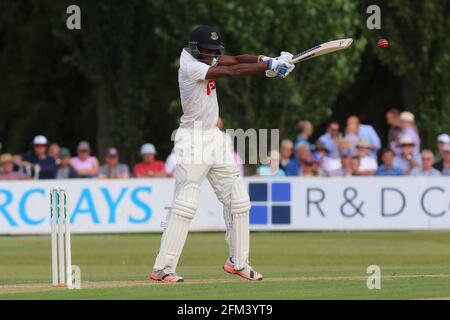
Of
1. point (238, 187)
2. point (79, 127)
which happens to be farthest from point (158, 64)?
point (238, 187)

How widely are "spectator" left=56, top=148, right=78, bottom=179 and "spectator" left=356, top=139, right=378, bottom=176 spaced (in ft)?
13.3

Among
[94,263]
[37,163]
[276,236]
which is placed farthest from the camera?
[37,163]

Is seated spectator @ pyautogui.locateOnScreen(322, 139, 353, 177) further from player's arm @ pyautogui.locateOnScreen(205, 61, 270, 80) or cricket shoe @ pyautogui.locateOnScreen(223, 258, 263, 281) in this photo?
player's arm @ pyautogui.locateOnScreen(205, 61, 270, 80)

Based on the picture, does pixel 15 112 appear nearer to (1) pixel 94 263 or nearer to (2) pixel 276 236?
(2) pixel 276 236

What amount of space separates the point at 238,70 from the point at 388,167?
9682 mm

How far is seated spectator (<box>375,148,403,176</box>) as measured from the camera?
2036cm

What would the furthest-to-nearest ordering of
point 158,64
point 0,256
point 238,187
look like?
point 158,64 → point 0,256 → point 238,187

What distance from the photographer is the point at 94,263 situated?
51.3ft

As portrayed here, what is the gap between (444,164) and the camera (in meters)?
20.3

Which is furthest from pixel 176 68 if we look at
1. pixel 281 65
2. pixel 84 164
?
pixel 281 65

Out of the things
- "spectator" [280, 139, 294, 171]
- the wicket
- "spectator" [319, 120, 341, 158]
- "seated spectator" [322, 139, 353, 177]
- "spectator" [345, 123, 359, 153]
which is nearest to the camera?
the wicket

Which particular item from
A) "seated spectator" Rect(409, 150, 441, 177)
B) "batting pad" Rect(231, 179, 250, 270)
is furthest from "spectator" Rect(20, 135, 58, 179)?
"batting pad" Rect(231, 179, 250, 270)

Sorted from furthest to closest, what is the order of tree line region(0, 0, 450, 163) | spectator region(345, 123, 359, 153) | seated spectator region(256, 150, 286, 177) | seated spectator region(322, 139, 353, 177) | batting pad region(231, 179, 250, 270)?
tree line region(0, 0, 450, 163), spectator region(345, 123, 359, 153), seated spectator region(322, 139, 353, 177), seated spectator region(256, 150, 286, 177), batting pad region(231, 179, 250, 270)
